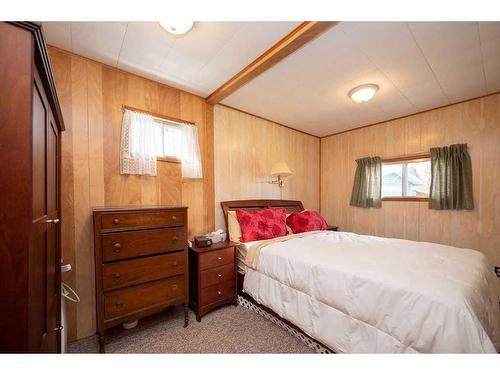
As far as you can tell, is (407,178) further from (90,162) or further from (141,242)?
(90,162)

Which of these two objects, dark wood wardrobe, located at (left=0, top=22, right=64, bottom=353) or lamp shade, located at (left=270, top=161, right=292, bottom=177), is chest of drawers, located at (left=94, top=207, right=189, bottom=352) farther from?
lamp shade, located at (left=270, top=161, right=292, bottom=177)

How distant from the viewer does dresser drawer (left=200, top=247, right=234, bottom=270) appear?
2.03 m

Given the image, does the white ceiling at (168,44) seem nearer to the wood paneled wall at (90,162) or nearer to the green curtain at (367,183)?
the wood paneled wall at (90,162)

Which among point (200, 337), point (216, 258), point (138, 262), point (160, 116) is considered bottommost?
point (200, 337)

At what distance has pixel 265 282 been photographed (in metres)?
2.03

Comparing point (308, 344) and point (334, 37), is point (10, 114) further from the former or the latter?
point (308, 344)

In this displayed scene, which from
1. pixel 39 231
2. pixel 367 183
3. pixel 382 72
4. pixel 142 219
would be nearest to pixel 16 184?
pixel 39 231

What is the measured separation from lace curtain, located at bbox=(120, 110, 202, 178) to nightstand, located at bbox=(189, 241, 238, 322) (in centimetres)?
92

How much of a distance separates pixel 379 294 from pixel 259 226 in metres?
1.43

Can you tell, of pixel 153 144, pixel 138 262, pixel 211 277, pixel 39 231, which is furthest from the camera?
pixel 153 144

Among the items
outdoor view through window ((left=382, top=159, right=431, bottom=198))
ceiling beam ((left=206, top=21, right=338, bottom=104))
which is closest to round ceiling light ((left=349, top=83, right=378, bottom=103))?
ceiling beam ((left=206, top=21, right=338, bottom=104))

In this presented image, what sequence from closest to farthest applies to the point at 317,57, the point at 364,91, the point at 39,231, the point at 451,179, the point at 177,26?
the point at 39,231 → the point at 177,26 → the point at 317,57 → the point at 364,91 → the point at 451,179

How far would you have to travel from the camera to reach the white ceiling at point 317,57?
1.57 m

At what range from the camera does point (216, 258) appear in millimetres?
2119
